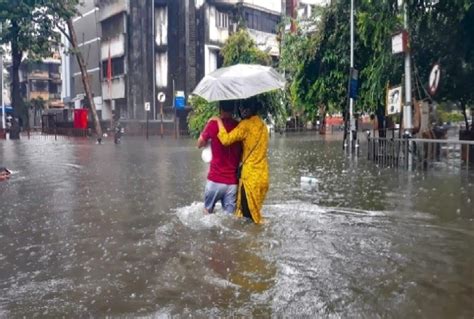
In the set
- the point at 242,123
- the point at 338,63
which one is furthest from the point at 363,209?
A: the point at 338,63

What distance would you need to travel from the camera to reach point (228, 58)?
38.8 meters

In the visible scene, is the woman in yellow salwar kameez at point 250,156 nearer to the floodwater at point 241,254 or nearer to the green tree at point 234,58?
the floodwater at point 241,254

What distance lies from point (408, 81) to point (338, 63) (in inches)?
403

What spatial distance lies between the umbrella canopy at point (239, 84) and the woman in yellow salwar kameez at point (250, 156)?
0.33m

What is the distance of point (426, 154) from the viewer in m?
14.5

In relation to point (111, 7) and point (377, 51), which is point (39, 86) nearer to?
point (111, 7)

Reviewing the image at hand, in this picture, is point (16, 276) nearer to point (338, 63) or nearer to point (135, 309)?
point (135, 309)

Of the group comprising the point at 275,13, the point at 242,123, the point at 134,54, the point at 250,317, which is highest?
the point at 275,13

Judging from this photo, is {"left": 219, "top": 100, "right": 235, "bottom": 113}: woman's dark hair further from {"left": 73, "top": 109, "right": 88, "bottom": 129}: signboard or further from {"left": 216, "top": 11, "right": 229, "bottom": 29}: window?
{"left": 73, "top": 109, "right": 88, "bottom": 129}: signboard

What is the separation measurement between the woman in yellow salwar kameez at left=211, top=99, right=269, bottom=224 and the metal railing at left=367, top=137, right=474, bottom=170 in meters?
7.49

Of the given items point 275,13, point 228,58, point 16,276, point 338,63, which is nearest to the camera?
point 16,276

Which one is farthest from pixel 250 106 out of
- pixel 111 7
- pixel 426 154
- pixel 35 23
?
pixel 111 7

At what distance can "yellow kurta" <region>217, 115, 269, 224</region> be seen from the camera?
688cm

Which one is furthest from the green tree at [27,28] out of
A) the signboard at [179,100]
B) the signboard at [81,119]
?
the signboard at [179,100]
